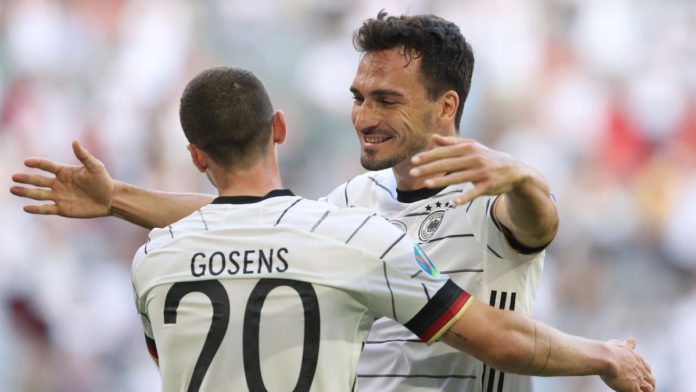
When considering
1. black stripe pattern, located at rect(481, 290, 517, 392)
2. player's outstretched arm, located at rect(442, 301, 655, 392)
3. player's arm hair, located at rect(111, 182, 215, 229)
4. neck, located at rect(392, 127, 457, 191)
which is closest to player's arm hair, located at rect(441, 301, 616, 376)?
player's outstretched arm, located at rect(442, 301, 655, 392)

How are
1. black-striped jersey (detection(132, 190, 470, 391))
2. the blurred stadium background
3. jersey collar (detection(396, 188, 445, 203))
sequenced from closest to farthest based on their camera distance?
black-striped jersey (detection(132, 190, 470, 391)), jersey collar (detection(396, 188, 445, 203)), the blurred stadium background

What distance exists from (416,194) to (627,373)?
3.30 feet

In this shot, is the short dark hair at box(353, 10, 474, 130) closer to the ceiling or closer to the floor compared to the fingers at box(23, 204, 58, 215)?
closer to the ceiling

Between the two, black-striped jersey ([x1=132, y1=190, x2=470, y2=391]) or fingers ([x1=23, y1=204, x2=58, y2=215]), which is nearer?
black-striped jersey ([x1=132, y1=190, x2=470, y2=391])

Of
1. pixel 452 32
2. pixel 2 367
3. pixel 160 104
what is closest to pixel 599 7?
pixel 160 104

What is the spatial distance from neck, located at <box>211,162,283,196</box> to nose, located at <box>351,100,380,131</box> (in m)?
0.75

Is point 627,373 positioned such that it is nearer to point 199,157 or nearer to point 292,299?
point 292,299

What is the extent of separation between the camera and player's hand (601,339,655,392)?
3.06m

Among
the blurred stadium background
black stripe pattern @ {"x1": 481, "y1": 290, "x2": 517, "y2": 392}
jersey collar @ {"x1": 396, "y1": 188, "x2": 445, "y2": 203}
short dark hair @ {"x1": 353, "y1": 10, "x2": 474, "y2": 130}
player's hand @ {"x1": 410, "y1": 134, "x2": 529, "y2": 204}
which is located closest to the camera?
player's hand @ {"x1": 410, "y1": 134, "x2": 529, "y2": 204}

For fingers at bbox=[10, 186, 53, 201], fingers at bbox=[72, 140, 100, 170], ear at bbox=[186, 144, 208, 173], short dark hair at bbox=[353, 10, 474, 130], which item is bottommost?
fingers at bbox=[10, 186, 53, 201]

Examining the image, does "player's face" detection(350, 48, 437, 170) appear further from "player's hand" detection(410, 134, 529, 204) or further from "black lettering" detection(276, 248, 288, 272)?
"player's hand" detection(410, 134, 529, 204)

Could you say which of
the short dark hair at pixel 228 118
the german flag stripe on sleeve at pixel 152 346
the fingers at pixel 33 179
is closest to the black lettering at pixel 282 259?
the short dark hair at pixel 228 118

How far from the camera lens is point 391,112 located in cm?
376

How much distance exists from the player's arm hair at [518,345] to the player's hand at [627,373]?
0.05 meters
